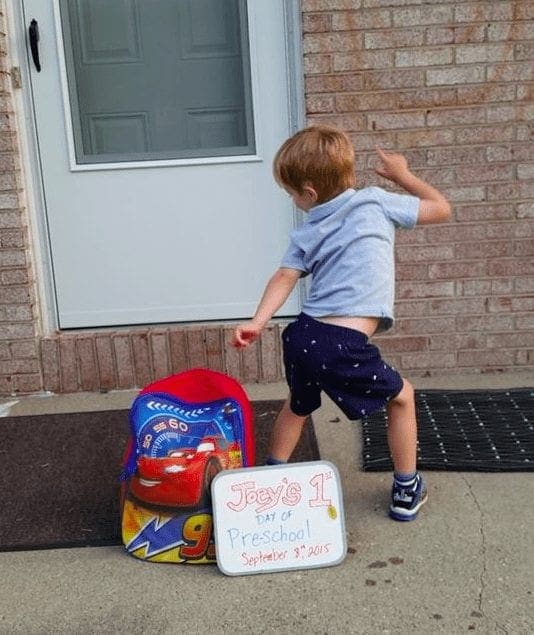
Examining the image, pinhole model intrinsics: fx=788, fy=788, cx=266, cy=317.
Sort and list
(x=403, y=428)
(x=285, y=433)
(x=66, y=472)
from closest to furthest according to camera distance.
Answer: (x=403, y=428) < (x=285, y=433) < (x=66, y=472)

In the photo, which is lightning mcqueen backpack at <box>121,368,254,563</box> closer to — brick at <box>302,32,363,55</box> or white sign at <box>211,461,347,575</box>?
white sign at <box>211,461,347,575</box>

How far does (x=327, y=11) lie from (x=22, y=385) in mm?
2404

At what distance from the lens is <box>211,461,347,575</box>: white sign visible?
2.45 meters

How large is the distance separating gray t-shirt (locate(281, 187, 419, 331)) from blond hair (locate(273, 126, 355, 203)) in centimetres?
7

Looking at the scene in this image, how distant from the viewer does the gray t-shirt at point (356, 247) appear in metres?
2.50

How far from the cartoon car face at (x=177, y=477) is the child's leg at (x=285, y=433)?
0.34 m

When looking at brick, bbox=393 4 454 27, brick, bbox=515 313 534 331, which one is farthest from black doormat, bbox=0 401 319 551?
brick, bbox=393 4 454 27

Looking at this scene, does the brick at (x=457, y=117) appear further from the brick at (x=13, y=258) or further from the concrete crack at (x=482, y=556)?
the brick at (x=13, y=258)

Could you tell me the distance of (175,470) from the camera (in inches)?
96.4

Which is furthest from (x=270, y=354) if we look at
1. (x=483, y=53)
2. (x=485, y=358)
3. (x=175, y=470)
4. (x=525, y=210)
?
(x=483, y=53)

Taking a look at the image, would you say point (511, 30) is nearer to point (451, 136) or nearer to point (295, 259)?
point (451, 136)

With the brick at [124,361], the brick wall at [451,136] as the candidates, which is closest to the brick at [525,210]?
the brick wall at [451,136]

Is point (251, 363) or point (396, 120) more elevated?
point (396, 120)

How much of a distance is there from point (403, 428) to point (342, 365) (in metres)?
0.35
